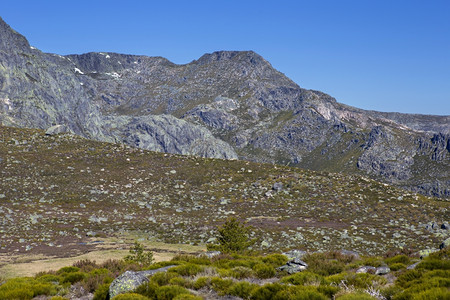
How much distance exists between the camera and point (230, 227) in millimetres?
26766

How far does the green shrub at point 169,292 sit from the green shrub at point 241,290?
1706 millimetres

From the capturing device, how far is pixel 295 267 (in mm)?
16000

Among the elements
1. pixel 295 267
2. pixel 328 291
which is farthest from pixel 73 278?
pixel 328 291

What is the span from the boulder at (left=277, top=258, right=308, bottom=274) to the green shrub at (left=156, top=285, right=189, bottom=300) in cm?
633

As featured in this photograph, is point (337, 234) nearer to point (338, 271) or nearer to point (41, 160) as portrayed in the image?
point (338, 271)

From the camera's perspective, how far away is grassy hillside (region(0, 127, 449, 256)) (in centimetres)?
3164

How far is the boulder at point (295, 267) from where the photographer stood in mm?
15711

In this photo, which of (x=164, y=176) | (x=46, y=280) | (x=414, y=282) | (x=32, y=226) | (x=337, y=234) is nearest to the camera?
(x=414, y=282)

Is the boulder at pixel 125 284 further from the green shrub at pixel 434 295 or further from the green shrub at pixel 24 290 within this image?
the green shrub at pixel 434 295

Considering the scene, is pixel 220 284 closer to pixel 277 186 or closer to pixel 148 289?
pixel 148 289

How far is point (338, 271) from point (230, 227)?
487 inches

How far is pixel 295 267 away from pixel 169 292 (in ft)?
24.2

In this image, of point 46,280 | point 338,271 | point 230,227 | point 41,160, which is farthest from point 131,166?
point 338,271

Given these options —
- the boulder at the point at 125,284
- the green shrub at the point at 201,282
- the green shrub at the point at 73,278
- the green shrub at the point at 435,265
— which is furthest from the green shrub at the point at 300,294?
the green shrub at the point at 73,278
